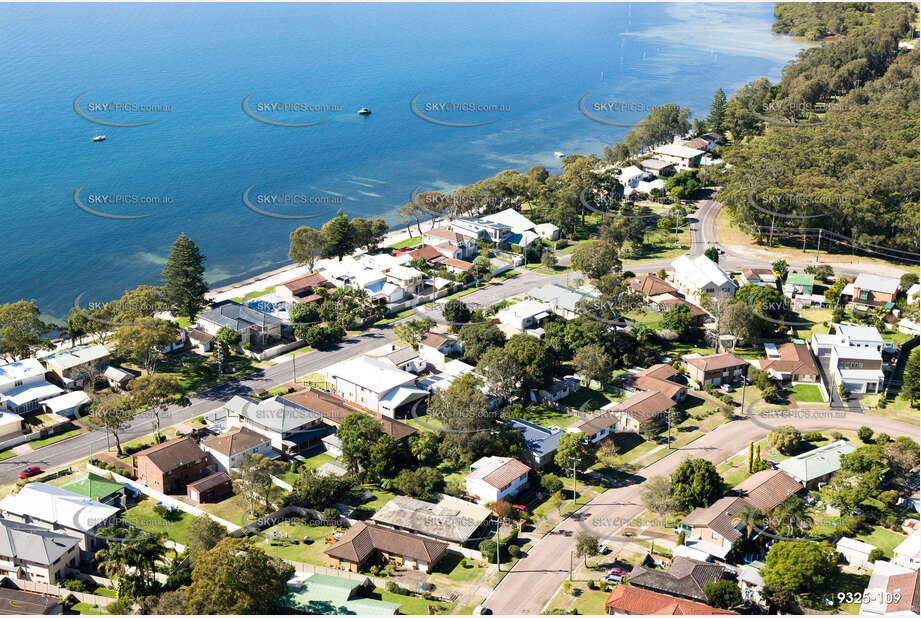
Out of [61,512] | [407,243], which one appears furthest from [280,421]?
[407,243]

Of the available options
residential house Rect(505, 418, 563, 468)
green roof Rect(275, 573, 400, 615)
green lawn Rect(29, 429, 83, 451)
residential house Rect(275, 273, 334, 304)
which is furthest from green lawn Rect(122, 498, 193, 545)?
residential house Rect(275, 273, 334, 304)

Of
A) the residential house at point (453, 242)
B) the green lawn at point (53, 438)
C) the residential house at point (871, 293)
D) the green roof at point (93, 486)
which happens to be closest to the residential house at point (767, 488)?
the residential house at point (871, 293)

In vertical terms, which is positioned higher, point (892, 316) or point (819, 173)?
point (819, 173)

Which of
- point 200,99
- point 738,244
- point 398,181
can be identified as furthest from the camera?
point 200,99

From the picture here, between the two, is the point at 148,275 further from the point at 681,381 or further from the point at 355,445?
the point at 681,381

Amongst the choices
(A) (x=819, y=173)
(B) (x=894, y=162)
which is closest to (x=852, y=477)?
(A) (x=819, y=173)
